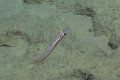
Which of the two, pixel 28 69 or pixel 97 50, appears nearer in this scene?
pixel 28 69

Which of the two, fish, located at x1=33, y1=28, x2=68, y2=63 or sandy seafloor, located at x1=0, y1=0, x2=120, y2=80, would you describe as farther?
fish, located at x1=33, y1=28, x2=68, y2=63

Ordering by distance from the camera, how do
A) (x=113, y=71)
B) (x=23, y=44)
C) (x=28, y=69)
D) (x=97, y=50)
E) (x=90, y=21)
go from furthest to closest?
(x=90, y=21) < (x=23, y=44) < (x=97, y=50) < (x=28, y=69) < (x=113, y=71)

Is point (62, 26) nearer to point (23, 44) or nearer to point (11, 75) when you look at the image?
point (23, 44)

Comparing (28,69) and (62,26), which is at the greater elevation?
(62,26)

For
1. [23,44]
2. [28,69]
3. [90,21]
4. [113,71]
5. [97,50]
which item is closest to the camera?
[113,71]

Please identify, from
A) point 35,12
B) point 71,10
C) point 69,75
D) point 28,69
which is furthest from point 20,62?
point 71,10

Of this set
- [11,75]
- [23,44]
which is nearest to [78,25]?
[23,44]

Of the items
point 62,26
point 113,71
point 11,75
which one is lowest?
point 11,75

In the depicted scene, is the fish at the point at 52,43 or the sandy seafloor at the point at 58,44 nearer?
the sandy seafloor at the point at 58,44
